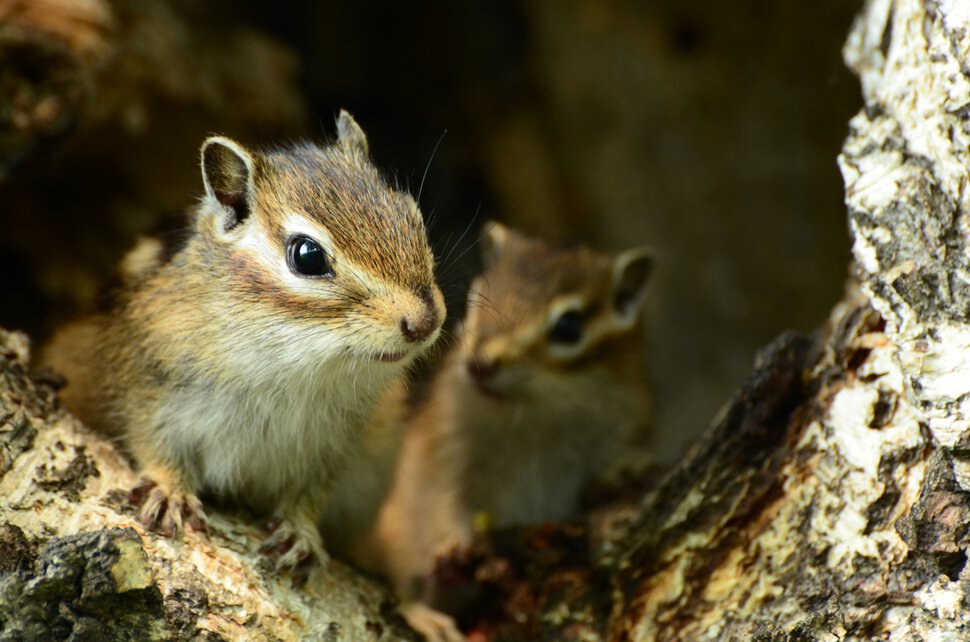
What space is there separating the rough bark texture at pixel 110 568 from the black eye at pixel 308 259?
3.40 feet

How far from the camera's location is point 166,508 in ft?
12.4

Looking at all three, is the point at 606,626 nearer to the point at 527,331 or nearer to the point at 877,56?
the point at 527,331

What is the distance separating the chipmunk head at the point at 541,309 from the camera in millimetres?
5492

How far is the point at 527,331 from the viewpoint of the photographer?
5.58m

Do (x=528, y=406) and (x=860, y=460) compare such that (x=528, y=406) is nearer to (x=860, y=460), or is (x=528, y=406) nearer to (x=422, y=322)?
(x=422, y=322)

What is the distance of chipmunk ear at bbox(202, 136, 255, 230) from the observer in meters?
3.94

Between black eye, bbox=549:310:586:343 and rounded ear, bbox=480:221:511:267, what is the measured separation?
606 millimetres

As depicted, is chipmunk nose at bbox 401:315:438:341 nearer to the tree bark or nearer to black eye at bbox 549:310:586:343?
the tree bark

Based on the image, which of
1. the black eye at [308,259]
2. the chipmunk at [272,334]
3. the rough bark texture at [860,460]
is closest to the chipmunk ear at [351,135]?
the chipmunk at [272,334]

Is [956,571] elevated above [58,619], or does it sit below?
above

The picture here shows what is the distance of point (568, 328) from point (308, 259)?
2.37 meters

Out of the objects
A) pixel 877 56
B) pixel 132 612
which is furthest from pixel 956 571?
pixel 132 612

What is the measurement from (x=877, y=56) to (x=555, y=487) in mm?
2976

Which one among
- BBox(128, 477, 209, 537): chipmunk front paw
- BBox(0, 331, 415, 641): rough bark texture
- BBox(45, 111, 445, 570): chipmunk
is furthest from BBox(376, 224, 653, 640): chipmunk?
BBox(128, 477, 209, 537): chipmunk front paw
